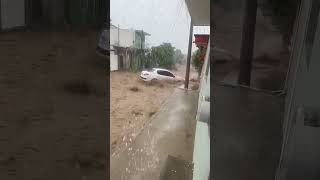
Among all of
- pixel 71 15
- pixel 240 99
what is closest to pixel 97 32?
pixel 71 15

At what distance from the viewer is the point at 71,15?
400mm

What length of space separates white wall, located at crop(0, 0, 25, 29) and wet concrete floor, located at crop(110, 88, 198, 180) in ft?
6.88

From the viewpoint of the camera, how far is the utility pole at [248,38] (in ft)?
1.51

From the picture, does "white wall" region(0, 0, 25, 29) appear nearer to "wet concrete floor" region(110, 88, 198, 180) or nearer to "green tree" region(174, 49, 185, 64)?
"green tree" region(174, 49, 185, 64)

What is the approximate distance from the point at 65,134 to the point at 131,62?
29cm

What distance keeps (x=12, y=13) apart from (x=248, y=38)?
1.10 ft

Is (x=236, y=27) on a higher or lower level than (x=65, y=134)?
higher

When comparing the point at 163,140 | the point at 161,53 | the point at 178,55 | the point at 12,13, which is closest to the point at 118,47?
the point at 12,13

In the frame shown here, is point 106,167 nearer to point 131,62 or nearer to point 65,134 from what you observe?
point 65,134

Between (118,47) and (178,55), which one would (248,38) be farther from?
(178,55)

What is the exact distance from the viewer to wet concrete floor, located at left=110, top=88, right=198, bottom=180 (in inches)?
122

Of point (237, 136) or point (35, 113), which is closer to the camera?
point (35, 113)

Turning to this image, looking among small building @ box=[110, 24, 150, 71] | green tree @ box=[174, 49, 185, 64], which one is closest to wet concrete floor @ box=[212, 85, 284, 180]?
small building @ box=[110, 24, 150, 71]

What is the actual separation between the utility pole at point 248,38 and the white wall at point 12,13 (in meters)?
0.31
